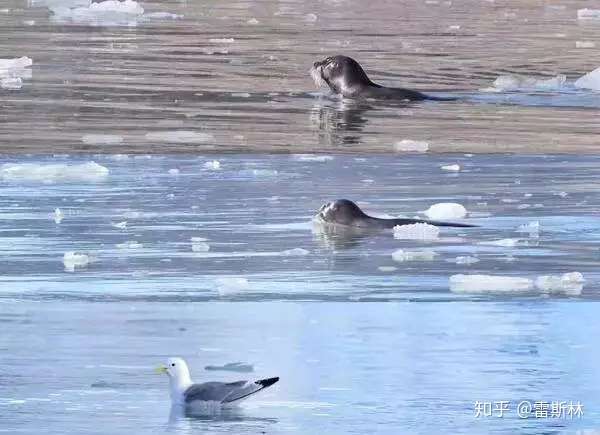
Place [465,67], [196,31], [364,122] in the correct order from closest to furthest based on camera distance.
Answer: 1. [364,122]
2. [465,67]
3. [196,31]

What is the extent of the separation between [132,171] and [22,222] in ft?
6.38

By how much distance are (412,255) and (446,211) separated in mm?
1163

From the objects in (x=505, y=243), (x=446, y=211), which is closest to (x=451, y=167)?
(x=446, y=211)

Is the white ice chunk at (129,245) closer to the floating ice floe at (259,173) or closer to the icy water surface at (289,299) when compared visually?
the icy water surface at (289,299)

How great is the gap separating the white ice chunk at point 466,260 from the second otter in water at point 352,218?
0.84m

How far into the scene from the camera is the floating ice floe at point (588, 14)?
3244cm

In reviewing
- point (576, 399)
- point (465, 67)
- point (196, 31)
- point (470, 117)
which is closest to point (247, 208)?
point (576, 399)

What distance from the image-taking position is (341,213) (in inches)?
373

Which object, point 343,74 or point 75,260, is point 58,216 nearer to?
point 75,260

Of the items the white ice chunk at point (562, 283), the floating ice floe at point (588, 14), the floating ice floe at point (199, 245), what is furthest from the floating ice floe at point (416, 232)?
the floating ice floe at point (588, 14)

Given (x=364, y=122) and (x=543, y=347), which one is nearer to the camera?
(x=543, y=347)

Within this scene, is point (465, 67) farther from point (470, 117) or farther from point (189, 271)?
point (189, 271)

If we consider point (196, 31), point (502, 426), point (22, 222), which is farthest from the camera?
point (196, 31)

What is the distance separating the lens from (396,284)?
7.90 meters
